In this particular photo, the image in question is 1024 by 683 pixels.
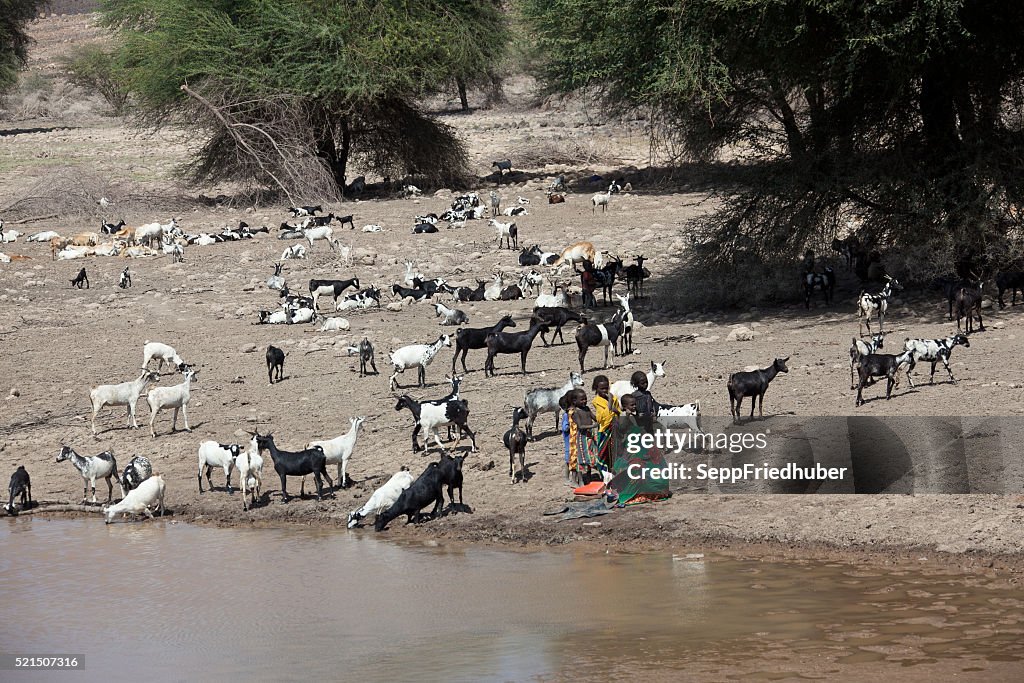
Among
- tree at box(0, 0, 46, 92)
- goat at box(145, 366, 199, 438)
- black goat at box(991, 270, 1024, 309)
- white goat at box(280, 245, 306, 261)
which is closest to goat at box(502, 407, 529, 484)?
goat at box(145, 366, 199, 438)

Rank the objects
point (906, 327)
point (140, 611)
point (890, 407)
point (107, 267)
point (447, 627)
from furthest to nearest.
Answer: point (107, 267), point (906, 327), point (890, 407), point (140, 611), point (447, 627)

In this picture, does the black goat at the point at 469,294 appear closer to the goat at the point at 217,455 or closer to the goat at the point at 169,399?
the goat at the point at 169,399

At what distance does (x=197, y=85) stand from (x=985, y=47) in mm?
23019

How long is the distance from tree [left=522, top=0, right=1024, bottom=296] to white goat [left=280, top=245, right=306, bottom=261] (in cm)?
839

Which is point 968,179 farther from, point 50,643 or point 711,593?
point 50,643

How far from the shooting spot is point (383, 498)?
11438mm

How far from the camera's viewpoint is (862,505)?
1055 cm

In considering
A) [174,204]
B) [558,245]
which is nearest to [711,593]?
[558,245]

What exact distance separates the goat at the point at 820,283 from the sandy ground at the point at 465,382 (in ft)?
1.11

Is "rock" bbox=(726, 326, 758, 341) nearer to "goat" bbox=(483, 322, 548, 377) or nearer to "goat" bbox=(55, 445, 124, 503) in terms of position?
"goat" bbox=(483, 322, 548, 377)

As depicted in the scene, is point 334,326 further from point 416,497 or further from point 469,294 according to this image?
point 416,497

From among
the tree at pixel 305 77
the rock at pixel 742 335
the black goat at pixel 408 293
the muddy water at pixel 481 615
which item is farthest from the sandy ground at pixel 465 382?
the tree at pixel 305 77

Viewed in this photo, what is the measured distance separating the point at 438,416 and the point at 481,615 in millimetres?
3634

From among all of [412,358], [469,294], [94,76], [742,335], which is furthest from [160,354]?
[94,76]
